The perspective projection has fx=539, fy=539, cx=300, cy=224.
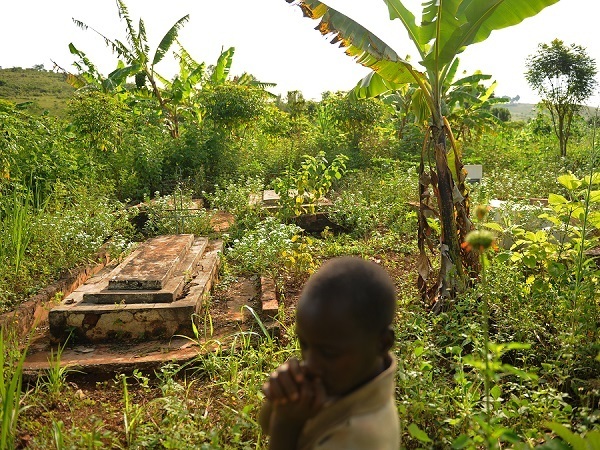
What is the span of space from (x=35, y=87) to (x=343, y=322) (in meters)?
34.3

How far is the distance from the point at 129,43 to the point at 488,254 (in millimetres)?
11794

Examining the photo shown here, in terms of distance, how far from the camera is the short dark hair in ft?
4.32

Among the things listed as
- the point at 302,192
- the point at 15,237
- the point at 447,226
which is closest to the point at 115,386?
the point at 15,237

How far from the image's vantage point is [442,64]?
14.9ft

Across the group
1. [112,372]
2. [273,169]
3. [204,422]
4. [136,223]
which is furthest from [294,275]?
[273,169]

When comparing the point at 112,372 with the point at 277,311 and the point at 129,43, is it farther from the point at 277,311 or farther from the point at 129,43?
the point at 129,43

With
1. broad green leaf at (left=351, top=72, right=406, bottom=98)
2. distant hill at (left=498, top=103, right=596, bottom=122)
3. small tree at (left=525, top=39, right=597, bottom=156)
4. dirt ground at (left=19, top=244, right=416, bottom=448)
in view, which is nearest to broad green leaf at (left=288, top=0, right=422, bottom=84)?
broad green leaf at (left=351, top=72, right=406, bottom=98)

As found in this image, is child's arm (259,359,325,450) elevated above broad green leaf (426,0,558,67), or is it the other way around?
broad green leaf (426,0,558,67)

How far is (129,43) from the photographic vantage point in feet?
45.1

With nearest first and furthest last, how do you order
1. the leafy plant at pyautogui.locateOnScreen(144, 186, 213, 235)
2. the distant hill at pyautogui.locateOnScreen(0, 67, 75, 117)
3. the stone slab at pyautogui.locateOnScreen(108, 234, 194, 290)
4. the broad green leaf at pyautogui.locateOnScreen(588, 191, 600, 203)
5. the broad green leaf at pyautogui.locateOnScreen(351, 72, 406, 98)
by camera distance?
the broad green leaf at pyautogui.locateOnScreen(588, 191, 600, 203), the stone slab at pyautogui.locateOnScreen(108, 234, 194, 290), the broad green leaf at pyautogui.locateOnScreen(351, 72, 406, 98), the leafy plant at pyautogui.locateOnScreen(144, 186, 213, 235), the distant hill at pyautogui.locateOnScreen(0, 67, 75, 117)

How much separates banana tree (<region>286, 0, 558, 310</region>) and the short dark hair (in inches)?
123

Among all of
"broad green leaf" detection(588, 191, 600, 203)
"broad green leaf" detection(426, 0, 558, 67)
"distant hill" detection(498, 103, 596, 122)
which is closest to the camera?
"broad green leaf" detection(588, 191, 600, 203)

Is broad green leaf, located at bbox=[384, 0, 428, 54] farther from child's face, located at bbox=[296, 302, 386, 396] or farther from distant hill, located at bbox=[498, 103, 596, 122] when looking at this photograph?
child's face, located at bbox=[296, 302, 386, 396]

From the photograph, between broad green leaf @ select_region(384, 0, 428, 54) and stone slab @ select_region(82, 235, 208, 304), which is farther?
broad green leaf @ select_region(384, 0, 428, 54)
